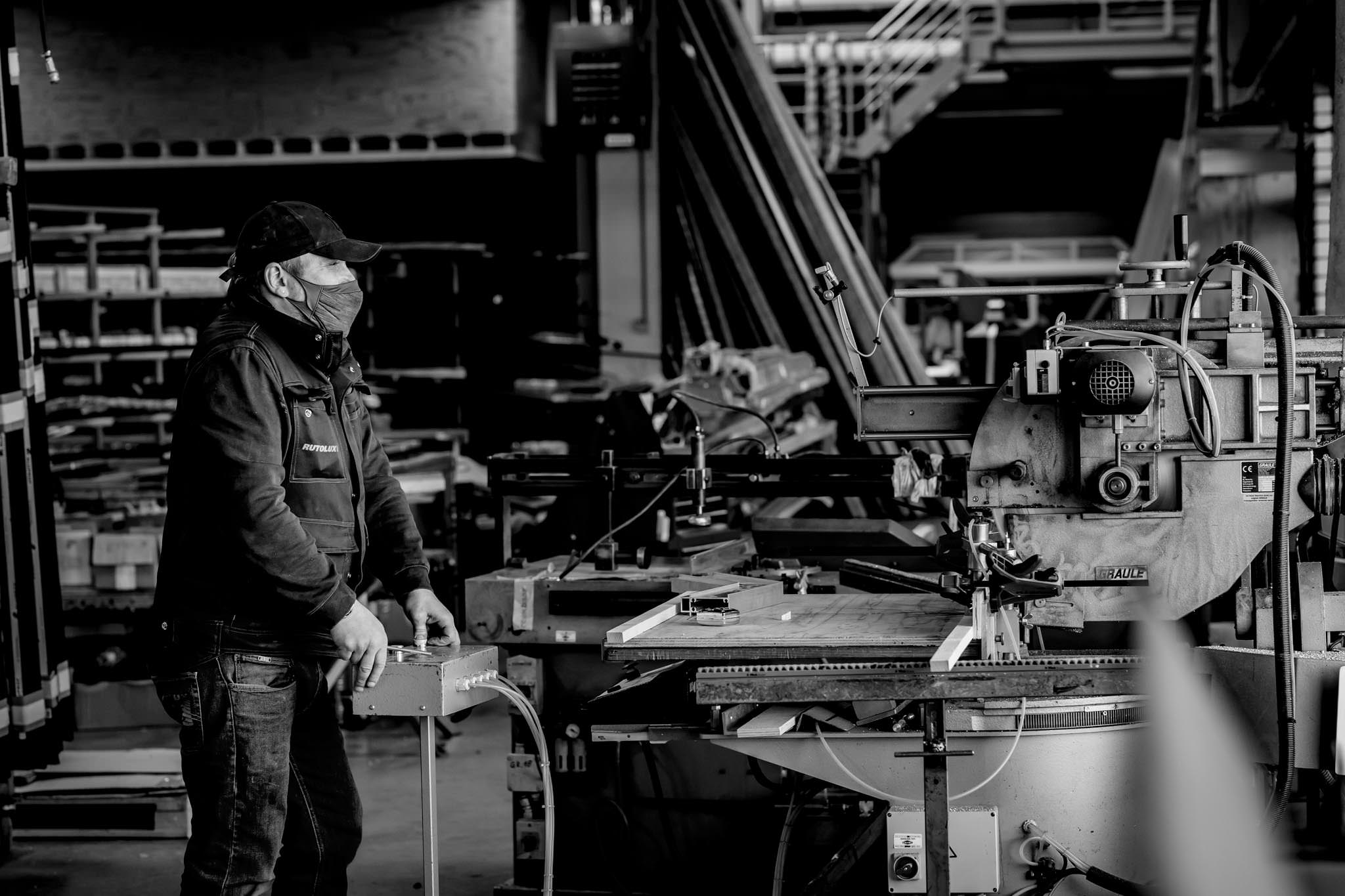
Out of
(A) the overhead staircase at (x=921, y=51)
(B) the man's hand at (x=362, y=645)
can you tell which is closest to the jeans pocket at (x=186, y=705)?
(B) the man's hand at (x=362, y=645)

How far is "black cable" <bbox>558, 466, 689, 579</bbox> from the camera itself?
3400mm

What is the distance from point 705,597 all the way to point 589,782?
0.97 m

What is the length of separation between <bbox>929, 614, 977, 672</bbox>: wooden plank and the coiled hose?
523 millimetres

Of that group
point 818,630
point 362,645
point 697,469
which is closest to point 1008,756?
point 818,630

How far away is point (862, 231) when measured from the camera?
11.8m

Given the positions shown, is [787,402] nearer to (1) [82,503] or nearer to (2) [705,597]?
(1) [82,503]

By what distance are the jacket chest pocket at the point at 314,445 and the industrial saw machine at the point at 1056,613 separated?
0.67 metres

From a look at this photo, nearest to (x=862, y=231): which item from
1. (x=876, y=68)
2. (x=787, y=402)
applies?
(x=876, y=68)

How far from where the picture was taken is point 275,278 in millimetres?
2717

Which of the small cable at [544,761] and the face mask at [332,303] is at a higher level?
the face mask at [332,303]

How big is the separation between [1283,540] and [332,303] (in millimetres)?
1823

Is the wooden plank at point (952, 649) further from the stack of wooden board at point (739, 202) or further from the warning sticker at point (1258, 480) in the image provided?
the stack of wooden board at point (739, 202)

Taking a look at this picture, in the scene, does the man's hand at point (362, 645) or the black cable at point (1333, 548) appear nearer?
the man's hand at point (362, 645)

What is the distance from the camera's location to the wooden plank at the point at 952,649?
231 centimetres
